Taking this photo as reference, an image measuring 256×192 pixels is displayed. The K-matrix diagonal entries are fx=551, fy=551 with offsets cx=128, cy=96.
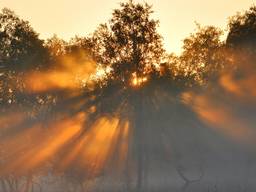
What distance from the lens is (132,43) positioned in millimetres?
62844

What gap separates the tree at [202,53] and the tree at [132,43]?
15673 mm

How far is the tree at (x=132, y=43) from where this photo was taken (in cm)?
6253

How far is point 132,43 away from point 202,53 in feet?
73.2

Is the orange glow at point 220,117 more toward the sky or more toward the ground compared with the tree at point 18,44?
more toward the ground

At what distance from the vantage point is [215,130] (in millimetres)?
70688

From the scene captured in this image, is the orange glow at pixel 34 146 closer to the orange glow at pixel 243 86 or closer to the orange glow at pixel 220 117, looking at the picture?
the orange glow at pixel 220 117

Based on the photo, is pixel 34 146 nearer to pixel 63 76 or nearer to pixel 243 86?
pixel 63 76

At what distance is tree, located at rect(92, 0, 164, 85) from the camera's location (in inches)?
2462

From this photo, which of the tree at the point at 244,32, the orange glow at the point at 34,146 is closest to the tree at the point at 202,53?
the tree at the point at 244,32

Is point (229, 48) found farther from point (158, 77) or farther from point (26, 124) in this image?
point (26, 124)

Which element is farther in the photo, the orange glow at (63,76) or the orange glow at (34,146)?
the orange glow at (63,76)

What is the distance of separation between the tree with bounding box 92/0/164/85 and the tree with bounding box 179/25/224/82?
15.7 meters

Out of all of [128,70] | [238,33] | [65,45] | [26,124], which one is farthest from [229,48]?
[26,124]

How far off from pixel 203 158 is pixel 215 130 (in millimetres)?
3949
